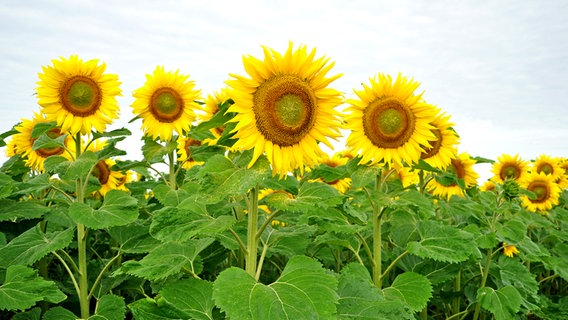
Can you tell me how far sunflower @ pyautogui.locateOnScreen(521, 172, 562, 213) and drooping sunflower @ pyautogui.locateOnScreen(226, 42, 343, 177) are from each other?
6.31 metres

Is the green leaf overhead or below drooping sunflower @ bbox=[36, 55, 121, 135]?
below

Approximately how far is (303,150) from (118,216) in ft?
4.52

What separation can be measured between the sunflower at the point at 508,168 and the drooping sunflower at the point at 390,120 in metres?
4.91

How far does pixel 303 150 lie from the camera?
2.65 meters

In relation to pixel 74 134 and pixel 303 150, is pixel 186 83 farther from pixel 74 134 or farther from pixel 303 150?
pixel 303 150

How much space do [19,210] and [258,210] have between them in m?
1.83

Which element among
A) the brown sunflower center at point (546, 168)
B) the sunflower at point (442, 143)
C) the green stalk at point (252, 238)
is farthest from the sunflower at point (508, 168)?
the green stalk at point (252, 238)

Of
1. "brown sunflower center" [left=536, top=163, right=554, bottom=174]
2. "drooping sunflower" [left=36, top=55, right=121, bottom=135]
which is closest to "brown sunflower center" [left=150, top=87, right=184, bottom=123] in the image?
"drooping sunflower" [left=36, top=55, right=121, bottom=135]

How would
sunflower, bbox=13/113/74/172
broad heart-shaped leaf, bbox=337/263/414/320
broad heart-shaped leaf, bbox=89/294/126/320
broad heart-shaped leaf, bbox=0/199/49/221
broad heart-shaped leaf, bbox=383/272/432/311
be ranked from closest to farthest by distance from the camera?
broad heart-shaped leaf, bbox=337/263/414/320 → broad heart-shaped leaf, bbox=383/272/432/311 → broad heart-shaped leaf, bbox=89/294/126/320 → broad heart-shaped leaf, bbox=0/199/49/221 → sunflower, bbox=13/113/74/172

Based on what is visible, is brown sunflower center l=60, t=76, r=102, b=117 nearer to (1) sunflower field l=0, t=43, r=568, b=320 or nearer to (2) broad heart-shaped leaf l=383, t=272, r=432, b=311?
(1) sunflower field l=0, t=43, r=568, b=320

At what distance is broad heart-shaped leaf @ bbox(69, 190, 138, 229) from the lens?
3.13 meters

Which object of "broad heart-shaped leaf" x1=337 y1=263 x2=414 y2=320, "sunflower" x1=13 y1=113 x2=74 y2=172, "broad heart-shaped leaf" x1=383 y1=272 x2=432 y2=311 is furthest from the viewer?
"sunflower" x1=13 y1=113 x2=74 y2=172

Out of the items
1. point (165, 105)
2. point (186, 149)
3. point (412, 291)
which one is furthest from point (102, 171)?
point (412, 291)

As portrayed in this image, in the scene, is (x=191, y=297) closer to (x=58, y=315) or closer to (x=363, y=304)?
(x=363, y=304)
